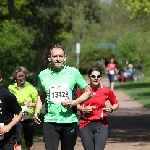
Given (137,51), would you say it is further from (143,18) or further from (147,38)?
(143,18)

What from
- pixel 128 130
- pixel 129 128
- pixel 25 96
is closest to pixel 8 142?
pixel 25 96

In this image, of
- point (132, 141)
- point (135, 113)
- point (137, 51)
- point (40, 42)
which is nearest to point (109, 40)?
point (137, 51)

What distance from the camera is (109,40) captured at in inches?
4230

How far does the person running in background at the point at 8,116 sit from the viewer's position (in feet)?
28.7

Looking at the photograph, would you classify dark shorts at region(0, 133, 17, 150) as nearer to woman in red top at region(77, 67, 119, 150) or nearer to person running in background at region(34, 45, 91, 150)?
person running in background at region(34, 45, 91, 150)

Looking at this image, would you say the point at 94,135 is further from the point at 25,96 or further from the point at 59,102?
the point at 25,96

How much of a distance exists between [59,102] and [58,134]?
0.43 m

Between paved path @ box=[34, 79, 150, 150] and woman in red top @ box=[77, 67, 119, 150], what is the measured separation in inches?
184

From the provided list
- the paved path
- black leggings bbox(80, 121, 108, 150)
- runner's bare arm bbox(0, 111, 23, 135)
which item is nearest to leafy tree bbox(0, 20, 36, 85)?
the paved path

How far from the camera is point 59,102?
951 cm

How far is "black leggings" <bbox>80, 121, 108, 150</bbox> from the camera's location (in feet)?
36.2

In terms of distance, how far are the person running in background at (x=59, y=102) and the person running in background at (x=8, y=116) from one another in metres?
0.78

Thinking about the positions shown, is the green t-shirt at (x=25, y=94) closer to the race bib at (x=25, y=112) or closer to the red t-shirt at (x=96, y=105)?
the race bib at (x=25, y=112)

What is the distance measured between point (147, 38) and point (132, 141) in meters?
43.6
